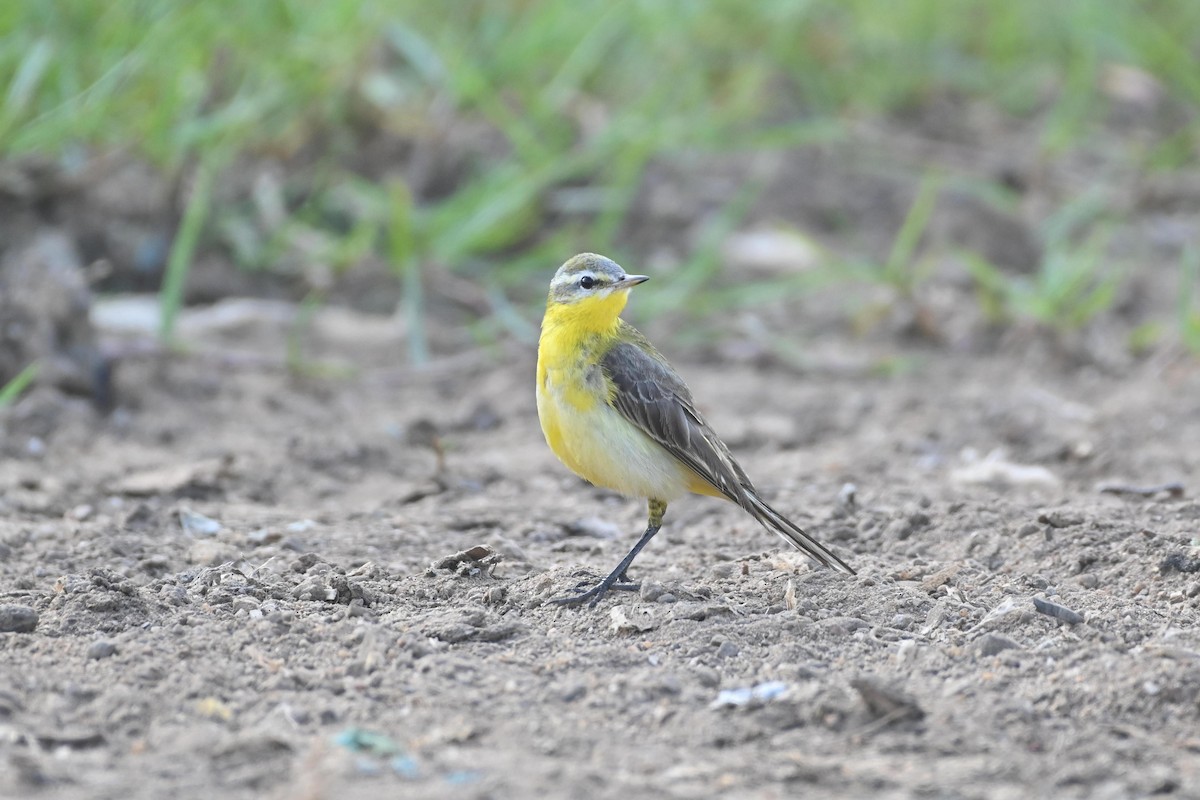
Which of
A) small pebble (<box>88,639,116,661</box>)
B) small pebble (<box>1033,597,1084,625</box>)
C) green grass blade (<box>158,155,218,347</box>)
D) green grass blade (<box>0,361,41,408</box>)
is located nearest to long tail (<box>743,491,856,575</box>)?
small pebble (<box>1033,597,1084,625</box>)

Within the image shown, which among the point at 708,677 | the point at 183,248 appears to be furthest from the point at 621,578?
the point at 183,248

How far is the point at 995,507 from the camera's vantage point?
17.0ft

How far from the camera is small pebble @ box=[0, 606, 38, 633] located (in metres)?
3.95

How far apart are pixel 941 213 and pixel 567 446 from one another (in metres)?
5.56

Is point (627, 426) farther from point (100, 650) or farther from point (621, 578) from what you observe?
point (100, 650)

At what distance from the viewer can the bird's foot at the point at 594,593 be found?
4363mm

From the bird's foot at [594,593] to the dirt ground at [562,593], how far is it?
0.04 m

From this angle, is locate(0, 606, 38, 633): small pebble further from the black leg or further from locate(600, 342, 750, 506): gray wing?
locate(600, 342, 750, 506): gray wing

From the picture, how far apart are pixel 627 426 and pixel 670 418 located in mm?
147

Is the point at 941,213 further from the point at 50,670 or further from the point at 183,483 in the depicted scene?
the point at 50,670

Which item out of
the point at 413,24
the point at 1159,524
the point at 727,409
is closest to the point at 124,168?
the point at 413,24

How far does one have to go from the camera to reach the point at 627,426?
16.1 ft

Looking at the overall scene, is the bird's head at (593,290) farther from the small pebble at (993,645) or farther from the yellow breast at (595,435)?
the small pebble at (993,645)

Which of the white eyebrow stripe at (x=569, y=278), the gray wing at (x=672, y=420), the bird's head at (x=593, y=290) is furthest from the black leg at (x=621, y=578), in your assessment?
the white eyebrow stripe at (x=569, y=278)
